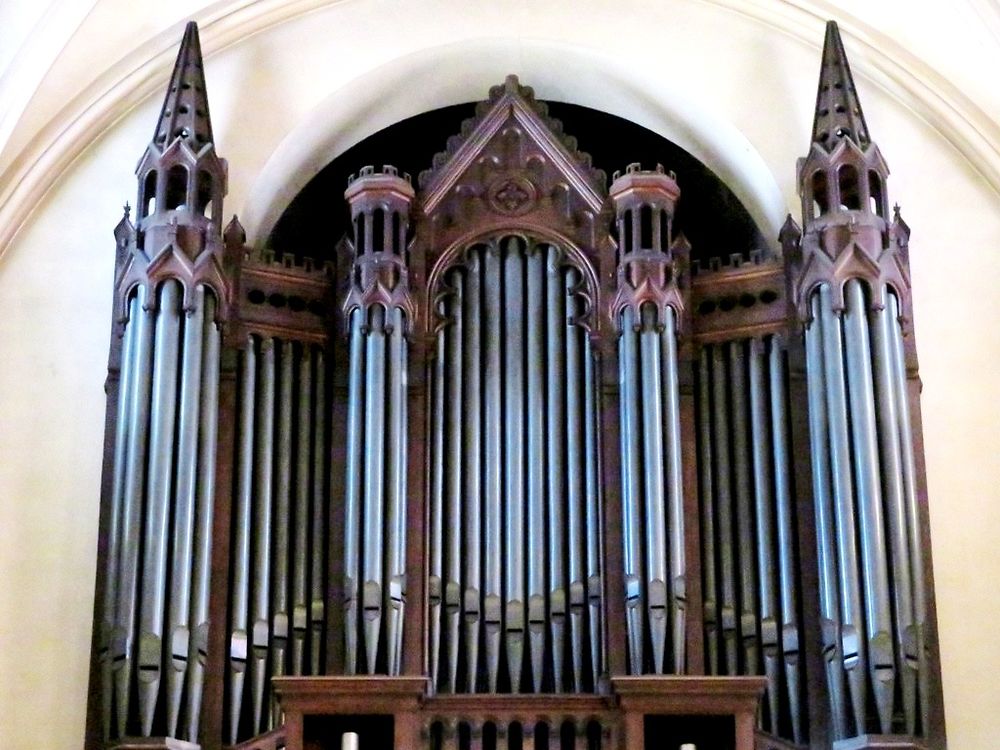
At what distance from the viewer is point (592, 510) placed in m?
14.1

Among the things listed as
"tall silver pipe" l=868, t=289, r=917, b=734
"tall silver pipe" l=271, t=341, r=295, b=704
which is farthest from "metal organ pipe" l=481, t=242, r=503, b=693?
"tall silver pipe" l=868, t=289, r=917, b=734

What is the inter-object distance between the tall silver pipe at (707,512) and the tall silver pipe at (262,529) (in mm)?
2775

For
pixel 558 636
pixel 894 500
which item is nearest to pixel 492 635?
pixel 558 636

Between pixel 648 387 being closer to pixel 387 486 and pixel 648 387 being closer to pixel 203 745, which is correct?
pixel 387 486

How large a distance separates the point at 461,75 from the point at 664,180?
2273 millimetres

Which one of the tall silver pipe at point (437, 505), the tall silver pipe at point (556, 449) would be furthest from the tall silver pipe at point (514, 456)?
the tall silver pipe at point (437, 505)

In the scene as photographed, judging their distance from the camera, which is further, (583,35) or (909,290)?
(583,35)

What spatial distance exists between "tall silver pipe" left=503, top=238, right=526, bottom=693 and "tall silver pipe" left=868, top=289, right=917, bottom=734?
2.31m

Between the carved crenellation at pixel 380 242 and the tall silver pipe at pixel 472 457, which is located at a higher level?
the carved crenellation at pixel 380 242

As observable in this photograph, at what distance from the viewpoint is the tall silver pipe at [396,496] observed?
13641 mm

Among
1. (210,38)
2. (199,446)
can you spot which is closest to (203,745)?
(199,446)

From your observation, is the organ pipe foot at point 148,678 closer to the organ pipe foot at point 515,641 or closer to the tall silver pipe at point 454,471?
the tall silver pipe at point 454,471

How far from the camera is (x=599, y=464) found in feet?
46.5

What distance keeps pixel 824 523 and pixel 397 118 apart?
4862mm
